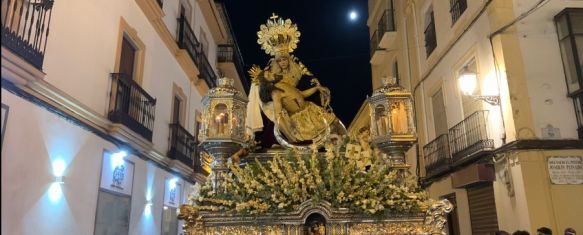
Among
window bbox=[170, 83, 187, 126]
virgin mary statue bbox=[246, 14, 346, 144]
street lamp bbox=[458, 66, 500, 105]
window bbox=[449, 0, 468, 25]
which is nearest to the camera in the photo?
virgin mary statue bbox=[246, 14, 346, 144]

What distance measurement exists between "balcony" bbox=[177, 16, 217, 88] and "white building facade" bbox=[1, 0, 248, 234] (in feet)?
0.18

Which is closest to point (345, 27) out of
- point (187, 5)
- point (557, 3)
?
point (187, 5)

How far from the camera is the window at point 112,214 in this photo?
22.0 feet

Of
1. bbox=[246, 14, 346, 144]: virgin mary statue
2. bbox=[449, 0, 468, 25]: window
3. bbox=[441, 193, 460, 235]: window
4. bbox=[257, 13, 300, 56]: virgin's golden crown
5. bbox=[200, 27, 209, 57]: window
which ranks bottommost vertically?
bbox=[441, 193, 460, 235]: window

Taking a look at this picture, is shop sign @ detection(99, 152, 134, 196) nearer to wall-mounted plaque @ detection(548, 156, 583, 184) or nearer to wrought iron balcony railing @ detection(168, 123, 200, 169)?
wrought iron balcony railing @ detection(168, 123, 200, 169)

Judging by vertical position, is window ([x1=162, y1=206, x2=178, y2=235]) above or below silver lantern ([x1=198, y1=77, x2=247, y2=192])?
below

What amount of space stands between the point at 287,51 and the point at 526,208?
14.2ft

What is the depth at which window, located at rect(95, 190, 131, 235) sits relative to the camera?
672 centimetres

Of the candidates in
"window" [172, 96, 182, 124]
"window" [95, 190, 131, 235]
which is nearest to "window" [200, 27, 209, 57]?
"window" [172, 96, 182, 124]

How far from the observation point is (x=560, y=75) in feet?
24.0

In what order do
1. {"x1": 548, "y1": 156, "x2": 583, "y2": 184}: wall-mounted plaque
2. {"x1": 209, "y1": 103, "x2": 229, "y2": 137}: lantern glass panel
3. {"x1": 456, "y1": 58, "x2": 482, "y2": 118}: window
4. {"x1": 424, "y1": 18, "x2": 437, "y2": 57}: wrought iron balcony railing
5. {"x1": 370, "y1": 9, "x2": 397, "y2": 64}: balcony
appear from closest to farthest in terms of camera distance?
1. {"x1": 209, "y1": 103, "x2": 229, "y2": 137}: lantern glass panel
2. {"x1": 548, "y1": 156, "x2": 583, "y2": 184}: wall-mounted plaque
3. {"x1": 456, "y1": 58, "x2": 482, "y2": 118}: window
4. {"x1": 424, "y1": 18, "x2": 437, "y2": 57}: wrought iron balcony railing
5. {"x1": 370, "y1": 9, "x2": 397, "y2": 64}: balcony

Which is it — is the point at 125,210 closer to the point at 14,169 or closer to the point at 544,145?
the point at 14,169

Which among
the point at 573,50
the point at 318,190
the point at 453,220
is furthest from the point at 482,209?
the point at 318,190

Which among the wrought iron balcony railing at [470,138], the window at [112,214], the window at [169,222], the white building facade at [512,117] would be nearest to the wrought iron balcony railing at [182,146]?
the window at [169,222]
